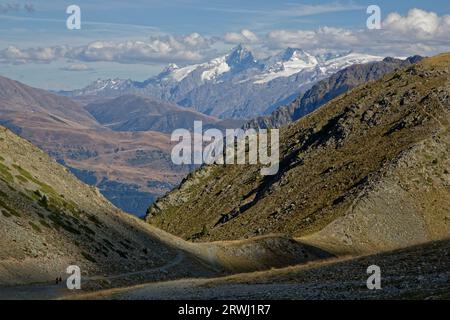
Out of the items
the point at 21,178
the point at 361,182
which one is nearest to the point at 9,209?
the point at 21,178

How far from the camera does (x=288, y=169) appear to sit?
7028 inches

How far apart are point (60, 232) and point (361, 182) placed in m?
79.6

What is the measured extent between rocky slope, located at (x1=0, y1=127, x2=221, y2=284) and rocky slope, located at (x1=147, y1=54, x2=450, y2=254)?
35907mm

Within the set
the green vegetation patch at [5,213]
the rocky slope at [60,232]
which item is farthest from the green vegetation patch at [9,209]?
the green vegetation patch at [5,213]

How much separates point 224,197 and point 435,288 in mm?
155247

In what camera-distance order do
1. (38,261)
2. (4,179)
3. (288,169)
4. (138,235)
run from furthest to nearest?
(288,169) → (138,235) → (4,179) → (38,261)

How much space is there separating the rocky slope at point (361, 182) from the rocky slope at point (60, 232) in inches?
1414

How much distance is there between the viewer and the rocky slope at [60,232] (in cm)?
7169

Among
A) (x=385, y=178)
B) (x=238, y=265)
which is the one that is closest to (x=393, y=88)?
(x=385, y=178)

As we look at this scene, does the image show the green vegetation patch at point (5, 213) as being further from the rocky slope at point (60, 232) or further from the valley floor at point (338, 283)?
the valley floor at point (338, 283)

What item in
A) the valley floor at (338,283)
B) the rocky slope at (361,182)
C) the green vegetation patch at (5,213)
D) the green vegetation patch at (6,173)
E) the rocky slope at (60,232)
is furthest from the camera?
the rocky slope at (361,182)

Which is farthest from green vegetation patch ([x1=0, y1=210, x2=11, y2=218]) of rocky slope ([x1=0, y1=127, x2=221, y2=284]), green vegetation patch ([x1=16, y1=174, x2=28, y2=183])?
green vegetation patch ([x1=16, y1=174, x2=28, y2=183])

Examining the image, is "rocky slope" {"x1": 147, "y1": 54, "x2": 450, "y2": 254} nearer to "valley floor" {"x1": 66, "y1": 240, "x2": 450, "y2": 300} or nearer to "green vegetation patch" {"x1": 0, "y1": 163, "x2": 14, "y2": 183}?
→ "green vegetation patch" {"x1": 0, "y1": 163, "x2": 14, "y2": 183}

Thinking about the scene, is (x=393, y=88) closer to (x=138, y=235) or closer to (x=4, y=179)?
(x=138, y=235)
